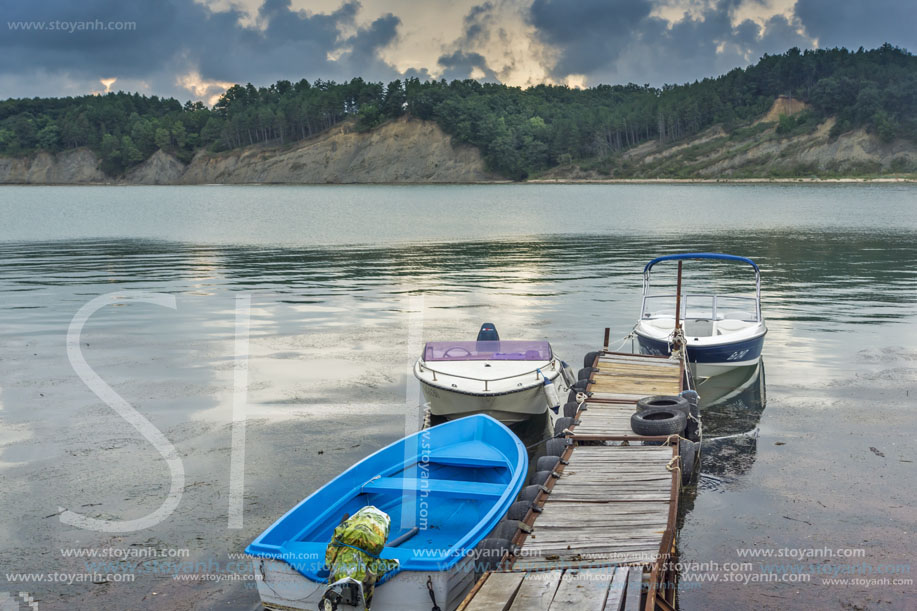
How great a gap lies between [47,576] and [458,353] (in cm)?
1000

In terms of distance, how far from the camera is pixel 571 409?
17.5m

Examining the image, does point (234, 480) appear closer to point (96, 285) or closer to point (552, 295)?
point (552, 295)

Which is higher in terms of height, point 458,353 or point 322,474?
point 458,353

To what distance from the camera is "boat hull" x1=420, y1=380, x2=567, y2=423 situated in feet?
57.1

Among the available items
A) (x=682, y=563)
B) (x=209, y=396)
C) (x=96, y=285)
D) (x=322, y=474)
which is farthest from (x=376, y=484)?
(x=96, y=285)

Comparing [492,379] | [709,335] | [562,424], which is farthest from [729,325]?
[562,424]

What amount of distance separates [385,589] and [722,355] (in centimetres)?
1470

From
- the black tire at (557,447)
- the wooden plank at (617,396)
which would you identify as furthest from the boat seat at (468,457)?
the wooden plank at (617,396)

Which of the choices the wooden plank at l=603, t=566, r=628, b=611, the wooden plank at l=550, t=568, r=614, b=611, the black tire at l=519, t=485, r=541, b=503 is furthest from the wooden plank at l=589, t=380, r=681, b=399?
the wooden plank at l=550, t=568, r=614, b=611

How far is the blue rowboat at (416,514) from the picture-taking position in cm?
971

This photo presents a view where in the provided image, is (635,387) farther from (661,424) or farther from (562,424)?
(661,424)

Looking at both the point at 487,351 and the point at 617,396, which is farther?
the point at 487,351

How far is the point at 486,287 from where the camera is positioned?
131 ft

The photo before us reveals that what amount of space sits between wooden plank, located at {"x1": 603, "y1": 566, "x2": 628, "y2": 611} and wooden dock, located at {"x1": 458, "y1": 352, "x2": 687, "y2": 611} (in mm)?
11
